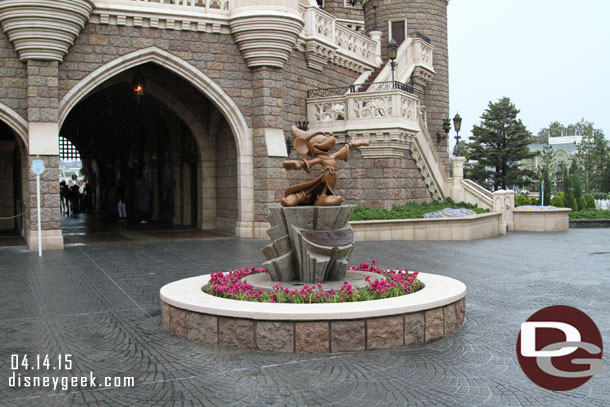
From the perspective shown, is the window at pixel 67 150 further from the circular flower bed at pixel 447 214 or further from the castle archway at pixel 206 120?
the circular flower bed at pixel 447 214

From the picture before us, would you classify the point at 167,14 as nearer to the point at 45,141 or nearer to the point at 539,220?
the point at 45,141

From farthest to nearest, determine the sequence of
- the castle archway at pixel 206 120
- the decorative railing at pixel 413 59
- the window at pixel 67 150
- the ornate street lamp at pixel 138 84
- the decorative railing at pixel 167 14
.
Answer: the window at pixel 67 150, the decorative railing at pixel 413 59, the ornate street lamp at pixel 138 84, the castle archway at pixel 206 120, the decorative railing at pixel 167 14

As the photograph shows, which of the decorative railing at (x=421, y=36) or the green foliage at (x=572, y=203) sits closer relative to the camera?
the decorative railing at (x=421, y=36)

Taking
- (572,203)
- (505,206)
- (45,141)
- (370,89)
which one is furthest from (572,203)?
(45,141)

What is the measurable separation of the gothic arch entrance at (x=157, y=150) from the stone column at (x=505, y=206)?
899 centimetres

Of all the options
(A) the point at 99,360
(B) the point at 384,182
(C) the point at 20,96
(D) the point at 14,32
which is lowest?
(A) the point at 99,360

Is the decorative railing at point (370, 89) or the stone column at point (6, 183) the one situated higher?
the decorative railing at point (370, 89)

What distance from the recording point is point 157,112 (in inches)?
905

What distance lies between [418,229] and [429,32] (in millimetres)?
12294

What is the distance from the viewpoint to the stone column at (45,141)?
14102mm

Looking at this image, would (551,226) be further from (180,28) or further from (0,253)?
(0,253)

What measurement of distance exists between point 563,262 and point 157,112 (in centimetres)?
1631

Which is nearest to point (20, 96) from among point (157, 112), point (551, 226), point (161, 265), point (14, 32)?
point (14, 32)

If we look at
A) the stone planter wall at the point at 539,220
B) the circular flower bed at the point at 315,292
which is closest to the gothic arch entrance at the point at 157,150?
the stone planter wall at the point at 539,220
